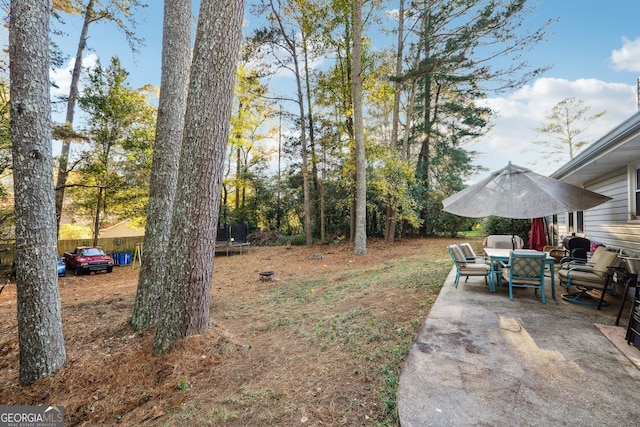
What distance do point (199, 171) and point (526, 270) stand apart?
5.21 meters

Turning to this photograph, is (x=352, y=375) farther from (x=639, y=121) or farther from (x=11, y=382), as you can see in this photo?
(x=639, y=121)

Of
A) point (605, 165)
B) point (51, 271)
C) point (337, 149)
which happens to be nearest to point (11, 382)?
point (51, 271)

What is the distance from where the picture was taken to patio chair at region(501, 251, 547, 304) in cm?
427

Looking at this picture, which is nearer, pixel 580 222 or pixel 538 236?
pixel 580 222

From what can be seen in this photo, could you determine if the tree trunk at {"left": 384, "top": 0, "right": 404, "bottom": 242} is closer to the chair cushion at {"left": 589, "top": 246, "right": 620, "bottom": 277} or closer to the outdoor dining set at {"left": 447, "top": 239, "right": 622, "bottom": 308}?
the outdoor dining set at {"left": 447, "top": 239, "right": 622, "bottom": 308}

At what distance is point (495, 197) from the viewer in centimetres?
493

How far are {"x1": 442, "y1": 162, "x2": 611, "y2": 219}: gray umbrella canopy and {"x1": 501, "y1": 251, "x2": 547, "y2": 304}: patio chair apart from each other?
0.66 metres

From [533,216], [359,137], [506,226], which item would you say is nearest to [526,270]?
[533,216]

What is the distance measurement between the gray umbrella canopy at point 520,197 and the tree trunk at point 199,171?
4.56 meters

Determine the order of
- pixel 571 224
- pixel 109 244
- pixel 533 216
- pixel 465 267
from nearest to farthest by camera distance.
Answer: pixel 533 216 < pixel 465 267 < pixel 571 224 < pixel 109 244

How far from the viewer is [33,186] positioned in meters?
2.81

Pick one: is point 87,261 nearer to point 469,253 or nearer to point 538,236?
point 469,253

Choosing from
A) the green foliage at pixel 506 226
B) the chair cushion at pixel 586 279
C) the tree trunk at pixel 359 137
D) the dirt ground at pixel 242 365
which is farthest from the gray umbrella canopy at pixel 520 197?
the green foliage at pixel 506 226

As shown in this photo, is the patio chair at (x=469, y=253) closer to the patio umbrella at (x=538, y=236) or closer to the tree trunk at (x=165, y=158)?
the patio umbrella at (x=538, y=236)
